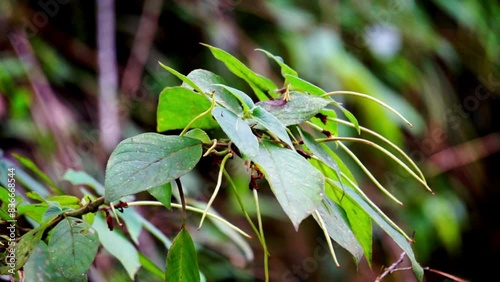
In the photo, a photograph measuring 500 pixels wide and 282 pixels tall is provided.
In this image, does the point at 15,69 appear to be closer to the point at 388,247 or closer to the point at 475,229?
the point at 388,247

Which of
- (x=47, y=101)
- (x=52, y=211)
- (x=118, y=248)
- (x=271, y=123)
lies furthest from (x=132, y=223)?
(x=47, y=101)

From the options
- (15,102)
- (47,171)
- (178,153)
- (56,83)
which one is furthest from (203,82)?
(56,83)

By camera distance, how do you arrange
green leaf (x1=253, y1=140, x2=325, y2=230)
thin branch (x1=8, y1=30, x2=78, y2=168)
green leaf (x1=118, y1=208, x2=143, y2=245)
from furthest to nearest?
thin branch (x1=8, y1=30, x2=78, y2=168)
green leaf (x1=118, y1=208, x2=143, y2=245)
green leaf (x1=253, y1=140, x2=325, y2=230)

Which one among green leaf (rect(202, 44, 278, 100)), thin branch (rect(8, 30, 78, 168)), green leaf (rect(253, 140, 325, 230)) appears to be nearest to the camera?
green leaf (rect(253, 140, 325, 230))

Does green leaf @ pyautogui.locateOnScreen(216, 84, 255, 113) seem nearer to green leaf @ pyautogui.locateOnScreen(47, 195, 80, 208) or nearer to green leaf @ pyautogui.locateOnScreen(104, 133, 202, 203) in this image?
green leaf @ pyautogui.locateOnScreen(104, 133, 202, 203)

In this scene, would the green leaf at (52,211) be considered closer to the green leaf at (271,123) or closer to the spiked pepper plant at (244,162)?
the spiked pepper plant at (244,162)

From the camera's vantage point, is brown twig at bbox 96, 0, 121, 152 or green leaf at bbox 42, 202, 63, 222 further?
brown twig at bbox 96, 0, 121, 152

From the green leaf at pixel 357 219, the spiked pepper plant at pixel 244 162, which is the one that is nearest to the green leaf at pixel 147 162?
the spiked pepper plant at pixel 244 162

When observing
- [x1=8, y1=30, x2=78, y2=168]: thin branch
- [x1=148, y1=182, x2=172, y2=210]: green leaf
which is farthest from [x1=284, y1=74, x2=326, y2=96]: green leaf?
[x1=8, y1=30, x2=78, y2=168]: thin branch
